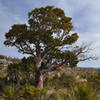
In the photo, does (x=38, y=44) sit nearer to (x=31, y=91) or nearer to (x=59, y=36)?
(x=59, y=36)

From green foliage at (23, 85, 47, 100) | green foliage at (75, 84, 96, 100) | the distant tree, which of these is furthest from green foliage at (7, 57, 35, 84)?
green foliage at (75, 84, 96, 100)

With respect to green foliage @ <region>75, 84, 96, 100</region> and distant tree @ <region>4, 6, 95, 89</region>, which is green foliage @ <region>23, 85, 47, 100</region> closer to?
green foliage @ <region>75, 84, 96, 100</region>

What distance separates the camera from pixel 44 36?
1647 centimetres

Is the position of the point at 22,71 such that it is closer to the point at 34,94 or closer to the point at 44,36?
the point at 44,36

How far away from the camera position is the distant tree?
653 inches

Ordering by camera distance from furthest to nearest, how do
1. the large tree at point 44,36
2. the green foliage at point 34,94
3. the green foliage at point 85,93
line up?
the large tree at point 44,36 → the green foliage at point 34,94 → the green foliage at point 85,93

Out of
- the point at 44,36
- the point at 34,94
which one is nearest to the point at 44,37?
the point at 44,36

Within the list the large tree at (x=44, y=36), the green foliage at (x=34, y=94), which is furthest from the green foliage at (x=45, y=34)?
the green foliage at (x=34, y=94)

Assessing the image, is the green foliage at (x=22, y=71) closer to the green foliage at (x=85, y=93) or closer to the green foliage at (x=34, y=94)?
the green foliage at (x=34, y=94)

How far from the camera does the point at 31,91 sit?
9.44 m

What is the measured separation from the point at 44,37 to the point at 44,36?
9 centimetres

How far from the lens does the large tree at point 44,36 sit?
54.4 feet

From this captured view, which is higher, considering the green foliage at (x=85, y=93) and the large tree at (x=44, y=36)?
the large tree at (x=44, y=36)

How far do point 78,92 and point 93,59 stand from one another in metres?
11.6
